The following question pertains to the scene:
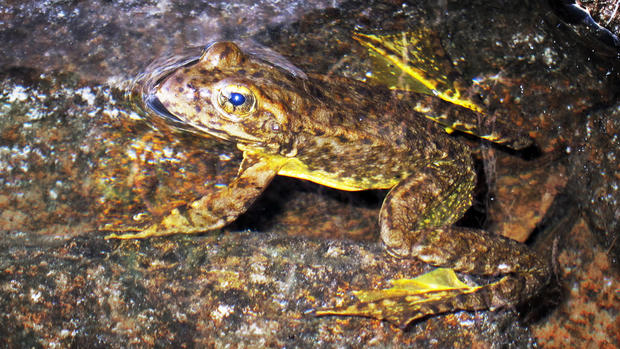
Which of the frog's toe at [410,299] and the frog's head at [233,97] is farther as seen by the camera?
the frog's head at [233,97]

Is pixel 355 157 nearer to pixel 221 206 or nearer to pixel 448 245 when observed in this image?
pixel 448 245

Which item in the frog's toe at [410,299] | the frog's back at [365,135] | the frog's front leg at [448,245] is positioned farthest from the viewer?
the frog's back at [365,135]

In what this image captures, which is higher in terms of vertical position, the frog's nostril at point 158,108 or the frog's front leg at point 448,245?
the frog's nostril at point 158,108

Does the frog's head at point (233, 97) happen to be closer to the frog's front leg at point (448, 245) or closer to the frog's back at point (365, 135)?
the frog's back at point (365, 135)

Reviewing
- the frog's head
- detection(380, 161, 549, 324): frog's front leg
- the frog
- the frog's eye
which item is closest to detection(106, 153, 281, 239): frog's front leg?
the frog

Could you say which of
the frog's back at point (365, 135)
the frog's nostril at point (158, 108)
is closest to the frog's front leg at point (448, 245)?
the frog's back at point (365, 135)

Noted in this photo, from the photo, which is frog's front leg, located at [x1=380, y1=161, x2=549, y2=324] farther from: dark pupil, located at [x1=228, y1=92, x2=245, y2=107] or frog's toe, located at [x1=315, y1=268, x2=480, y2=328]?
dark pupil, located at [x1=228, y1=92, x2=245, y2=107]

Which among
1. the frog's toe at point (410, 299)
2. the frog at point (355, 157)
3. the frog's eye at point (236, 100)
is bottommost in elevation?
the frog's toe at point (410, 299)

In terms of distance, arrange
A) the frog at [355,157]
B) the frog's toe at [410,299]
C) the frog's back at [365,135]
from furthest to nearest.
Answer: the frog's back at [365,135] → the frog at [355,157] → the frog's toe at [410,299]
